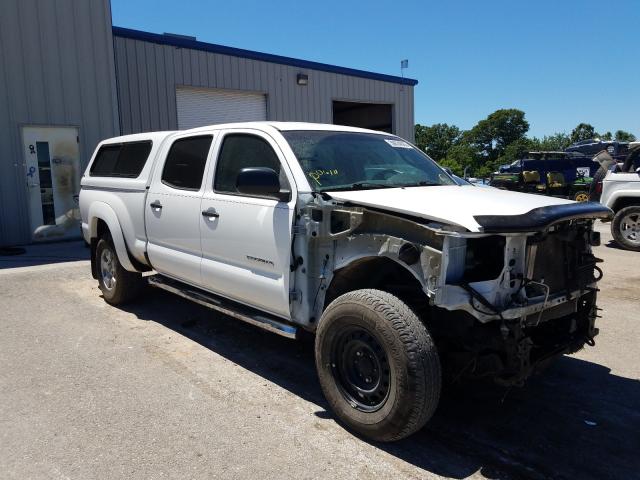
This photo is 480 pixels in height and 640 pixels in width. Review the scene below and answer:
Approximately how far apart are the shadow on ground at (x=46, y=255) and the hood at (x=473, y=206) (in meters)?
7.67

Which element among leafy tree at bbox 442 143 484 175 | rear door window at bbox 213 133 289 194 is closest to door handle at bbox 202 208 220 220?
rear door window at bbox 213 133 289 194

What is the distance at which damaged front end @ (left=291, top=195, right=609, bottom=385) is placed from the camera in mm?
3039

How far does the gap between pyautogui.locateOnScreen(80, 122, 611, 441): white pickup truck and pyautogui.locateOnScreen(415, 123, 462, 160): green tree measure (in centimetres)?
6691

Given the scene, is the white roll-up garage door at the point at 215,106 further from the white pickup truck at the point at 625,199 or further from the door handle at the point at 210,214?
the door handle at the point at 210,214

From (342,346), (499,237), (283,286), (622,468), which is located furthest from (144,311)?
(622,468)

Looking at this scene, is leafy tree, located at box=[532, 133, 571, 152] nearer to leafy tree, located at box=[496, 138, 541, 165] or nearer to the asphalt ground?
leafy tree, located at box=[496, 138, 541, 165]

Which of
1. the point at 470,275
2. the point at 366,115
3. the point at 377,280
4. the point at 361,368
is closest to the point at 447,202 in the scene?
the point at 470,275

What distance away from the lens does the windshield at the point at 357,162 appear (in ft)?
13.3

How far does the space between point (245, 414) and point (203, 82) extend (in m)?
12.1

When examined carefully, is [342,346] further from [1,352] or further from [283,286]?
[1,352]

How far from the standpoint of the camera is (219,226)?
450 cm

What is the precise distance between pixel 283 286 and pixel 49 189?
9.78m

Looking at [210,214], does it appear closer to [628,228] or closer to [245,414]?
[245,414]

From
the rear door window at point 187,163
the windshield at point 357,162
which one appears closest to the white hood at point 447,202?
the windshield at point 357,162
